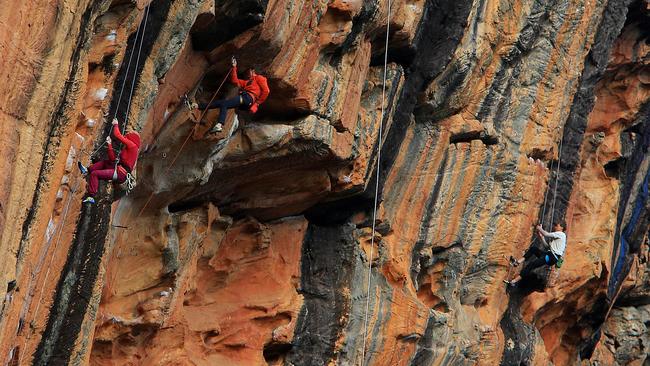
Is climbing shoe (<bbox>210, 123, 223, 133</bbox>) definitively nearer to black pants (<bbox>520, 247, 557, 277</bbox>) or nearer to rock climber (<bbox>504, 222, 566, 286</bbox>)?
rock climber (<bbox>504, 222, 566, 286</bbox>)

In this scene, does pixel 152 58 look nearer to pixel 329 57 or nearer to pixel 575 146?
pixel 329 57

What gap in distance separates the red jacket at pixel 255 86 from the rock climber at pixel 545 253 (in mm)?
8004

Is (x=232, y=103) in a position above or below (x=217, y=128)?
above

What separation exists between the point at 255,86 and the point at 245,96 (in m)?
0.16

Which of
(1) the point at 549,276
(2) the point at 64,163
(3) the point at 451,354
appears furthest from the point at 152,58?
(1) the point at 549,276

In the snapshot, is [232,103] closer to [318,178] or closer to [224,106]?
[224,106]

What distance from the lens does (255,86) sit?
49.8ft

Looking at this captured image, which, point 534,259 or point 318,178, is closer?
point 318,178

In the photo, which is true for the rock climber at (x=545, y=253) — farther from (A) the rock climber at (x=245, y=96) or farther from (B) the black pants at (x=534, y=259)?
(A) the rock climber at (x=245, y=96)

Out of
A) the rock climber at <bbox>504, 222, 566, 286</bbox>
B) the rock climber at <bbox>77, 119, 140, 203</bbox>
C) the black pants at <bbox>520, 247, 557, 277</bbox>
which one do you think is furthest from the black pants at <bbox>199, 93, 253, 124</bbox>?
the black pants at <bbox>520, 247, 557, 277</bbox>

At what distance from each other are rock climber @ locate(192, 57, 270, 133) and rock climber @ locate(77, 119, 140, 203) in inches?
68.9

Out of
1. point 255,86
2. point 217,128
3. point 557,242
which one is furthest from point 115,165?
point 557,242

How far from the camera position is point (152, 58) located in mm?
13703

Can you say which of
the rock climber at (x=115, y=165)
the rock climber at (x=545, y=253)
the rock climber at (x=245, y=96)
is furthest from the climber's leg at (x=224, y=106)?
the rock climber at (x=545, y=253)
